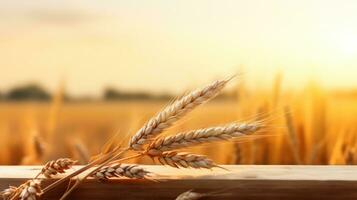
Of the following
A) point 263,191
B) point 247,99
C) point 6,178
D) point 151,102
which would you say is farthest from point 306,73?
point 6,178

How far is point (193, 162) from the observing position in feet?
1.75

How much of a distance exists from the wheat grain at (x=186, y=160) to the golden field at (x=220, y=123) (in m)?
0.24

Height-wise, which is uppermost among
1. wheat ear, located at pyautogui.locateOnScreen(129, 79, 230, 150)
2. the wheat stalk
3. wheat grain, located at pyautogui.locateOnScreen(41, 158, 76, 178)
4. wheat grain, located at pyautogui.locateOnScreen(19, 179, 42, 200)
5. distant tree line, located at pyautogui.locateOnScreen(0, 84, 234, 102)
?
wheat ear, located at pyautogui.locateOnScreen(129, 79, 230, 150)

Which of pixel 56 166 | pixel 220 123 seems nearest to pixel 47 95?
pixel 220 123

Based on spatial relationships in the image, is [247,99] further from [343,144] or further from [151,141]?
[151,141]

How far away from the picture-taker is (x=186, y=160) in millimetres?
536

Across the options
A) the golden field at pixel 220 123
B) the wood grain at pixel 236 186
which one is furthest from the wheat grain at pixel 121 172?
the golden field at pixel 220 123

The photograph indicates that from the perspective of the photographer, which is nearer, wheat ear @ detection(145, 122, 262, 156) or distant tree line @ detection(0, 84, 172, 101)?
wheat ear @ detection(145, 122, 262, 156)

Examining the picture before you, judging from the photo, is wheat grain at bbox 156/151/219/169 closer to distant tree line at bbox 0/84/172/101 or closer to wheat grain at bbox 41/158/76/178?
wheat grain at bbox 41/158/76/178

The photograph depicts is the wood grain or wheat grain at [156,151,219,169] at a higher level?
wheat grain at [156,151,219,169]

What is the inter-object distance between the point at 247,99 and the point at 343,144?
0.45 ft

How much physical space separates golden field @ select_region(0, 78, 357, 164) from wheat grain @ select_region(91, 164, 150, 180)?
0.76 ft

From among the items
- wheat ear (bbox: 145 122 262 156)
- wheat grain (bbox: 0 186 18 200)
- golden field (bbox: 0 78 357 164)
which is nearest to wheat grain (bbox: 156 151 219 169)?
wheat ear (bbox: 145 122 262 156)

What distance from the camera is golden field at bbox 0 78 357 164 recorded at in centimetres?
82
